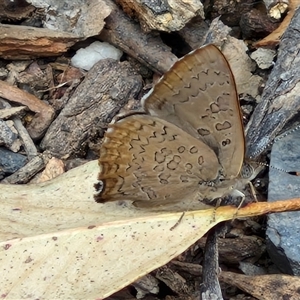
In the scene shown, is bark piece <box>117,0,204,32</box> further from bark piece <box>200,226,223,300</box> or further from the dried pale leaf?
the dried pale leaf

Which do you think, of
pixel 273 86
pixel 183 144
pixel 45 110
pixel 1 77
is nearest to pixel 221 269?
pixel 183 144

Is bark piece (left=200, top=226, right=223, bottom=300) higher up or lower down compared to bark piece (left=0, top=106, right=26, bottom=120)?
higher up

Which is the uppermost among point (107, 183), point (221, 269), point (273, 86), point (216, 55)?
point (216, 55)

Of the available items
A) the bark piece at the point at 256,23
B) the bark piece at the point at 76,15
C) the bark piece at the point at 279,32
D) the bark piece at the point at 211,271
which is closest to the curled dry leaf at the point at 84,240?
the bark piece at the point at 211,271

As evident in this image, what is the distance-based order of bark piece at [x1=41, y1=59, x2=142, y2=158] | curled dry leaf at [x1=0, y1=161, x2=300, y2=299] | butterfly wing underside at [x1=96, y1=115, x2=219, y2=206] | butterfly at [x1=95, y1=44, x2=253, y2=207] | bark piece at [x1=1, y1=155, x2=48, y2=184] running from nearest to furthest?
curled dry leaf at [x1=0, y1=161, x2=300, y2=299]
butterfly at [x1=95, y1=44, x2=253, y2=207]
butterfly wing underside at [x1=96, y1=115, x2=219, y2=206]
bark piece at [x1=1, y1=155, x2=48, y2=184]
bark piece at [x1=41, y1=59, x2=142, y2=158]

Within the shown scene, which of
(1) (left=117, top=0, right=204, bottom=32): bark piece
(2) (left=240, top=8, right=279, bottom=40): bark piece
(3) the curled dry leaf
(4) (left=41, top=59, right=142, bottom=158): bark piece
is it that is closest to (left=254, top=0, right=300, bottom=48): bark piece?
(2) (left=240, top=8, right=279, bottom=40): bark piece

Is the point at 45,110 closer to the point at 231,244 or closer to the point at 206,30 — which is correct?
the point at 206,30

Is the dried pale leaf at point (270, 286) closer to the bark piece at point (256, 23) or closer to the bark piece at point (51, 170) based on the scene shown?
the bark piece at point (51, 170)
